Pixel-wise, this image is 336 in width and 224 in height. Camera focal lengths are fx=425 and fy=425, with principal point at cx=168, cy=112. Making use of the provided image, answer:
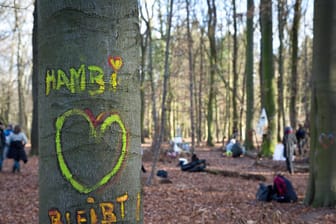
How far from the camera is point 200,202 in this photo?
902cm

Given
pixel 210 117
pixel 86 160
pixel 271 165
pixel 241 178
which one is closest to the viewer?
pixel 86 160

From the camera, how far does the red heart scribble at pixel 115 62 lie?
150 cm

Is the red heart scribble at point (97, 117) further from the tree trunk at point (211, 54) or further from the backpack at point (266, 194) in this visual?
the tree trunk at point (211, 54)

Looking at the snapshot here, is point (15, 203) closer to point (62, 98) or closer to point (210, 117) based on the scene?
point (62, 98)

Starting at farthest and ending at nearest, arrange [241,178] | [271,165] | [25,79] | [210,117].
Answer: [25,79] < [210,117] < [271,165] < [241,178]

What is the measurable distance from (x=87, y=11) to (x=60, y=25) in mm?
107

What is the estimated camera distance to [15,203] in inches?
343

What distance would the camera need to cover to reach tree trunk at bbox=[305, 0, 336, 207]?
26.3ft

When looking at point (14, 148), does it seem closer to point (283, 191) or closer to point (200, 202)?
point (200, 202)

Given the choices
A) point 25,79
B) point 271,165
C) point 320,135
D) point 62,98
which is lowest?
point 271,165

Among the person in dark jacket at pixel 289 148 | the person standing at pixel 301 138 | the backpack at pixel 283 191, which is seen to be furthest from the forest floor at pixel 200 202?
the person standing at pixel 301 138

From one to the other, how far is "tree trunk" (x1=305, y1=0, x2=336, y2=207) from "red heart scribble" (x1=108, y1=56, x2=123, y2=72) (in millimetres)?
7267

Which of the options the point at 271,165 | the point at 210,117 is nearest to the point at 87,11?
the point at 271,165

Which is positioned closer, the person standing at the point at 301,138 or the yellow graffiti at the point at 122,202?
the yellow graffiti at the point at 122,202
